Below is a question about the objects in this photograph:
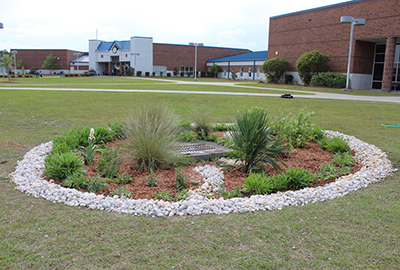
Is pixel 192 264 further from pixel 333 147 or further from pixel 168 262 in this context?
pixel 333 147

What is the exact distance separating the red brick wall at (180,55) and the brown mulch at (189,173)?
199ft

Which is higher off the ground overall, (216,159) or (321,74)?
(321,74)

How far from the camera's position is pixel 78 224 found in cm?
321

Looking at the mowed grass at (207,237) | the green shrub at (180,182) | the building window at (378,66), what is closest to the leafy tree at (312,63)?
the building window at (378,66)

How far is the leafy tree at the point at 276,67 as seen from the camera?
36.2 m

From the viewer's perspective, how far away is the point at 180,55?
65.8m

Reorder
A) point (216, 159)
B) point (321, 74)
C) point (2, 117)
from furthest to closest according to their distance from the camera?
1. point (321, 74)
2. point (2, 117)
3. point (216, 159)

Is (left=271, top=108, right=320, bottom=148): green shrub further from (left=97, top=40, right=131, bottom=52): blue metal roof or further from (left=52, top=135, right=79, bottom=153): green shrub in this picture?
(left=97, top=40, right=131, bottom=52): blue metal roof

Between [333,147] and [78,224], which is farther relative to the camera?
[333,147]

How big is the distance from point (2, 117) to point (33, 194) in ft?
24.4

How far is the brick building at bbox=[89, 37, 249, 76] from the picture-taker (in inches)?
2474

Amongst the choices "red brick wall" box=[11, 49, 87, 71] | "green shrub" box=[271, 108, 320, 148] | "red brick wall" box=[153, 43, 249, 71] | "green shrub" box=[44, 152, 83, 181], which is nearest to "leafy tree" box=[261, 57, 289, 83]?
"green shrub" box=[271, 108, 320, 148]

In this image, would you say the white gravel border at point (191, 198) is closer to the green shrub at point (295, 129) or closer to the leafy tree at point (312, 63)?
the green shrub at point (295, 129)

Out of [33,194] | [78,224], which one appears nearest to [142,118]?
[33,194]
